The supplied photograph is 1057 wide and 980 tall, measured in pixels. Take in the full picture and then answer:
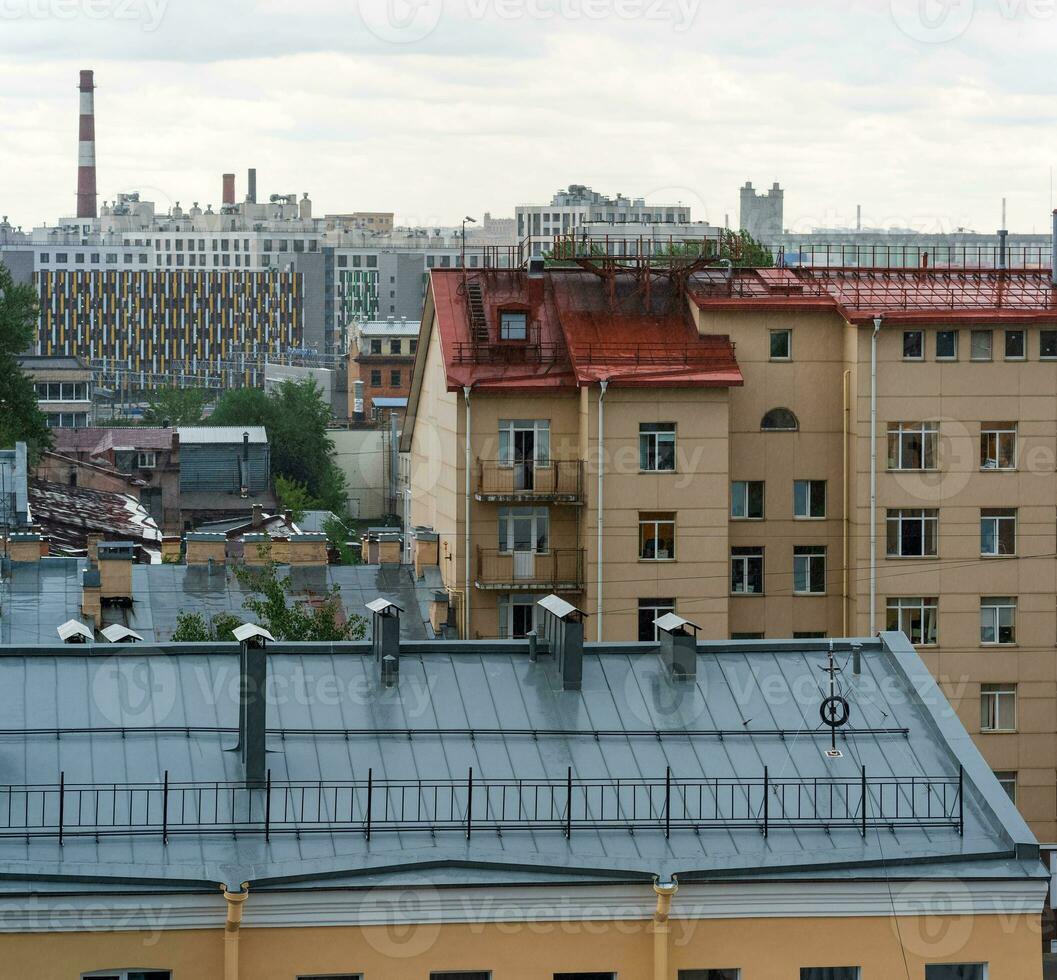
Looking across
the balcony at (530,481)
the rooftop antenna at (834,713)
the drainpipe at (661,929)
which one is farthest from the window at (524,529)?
the drainpipe at (661,929)

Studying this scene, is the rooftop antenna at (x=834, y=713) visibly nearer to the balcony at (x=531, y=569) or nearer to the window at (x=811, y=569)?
→ the balcony at (x=531, y=569)

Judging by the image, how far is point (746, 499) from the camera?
42.2 meters

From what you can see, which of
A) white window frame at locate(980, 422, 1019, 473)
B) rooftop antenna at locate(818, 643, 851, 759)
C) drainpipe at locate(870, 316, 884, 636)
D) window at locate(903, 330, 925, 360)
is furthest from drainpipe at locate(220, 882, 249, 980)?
white window frame at locate(980, 422, 1019, 473)

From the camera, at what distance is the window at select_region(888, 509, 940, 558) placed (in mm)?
41250

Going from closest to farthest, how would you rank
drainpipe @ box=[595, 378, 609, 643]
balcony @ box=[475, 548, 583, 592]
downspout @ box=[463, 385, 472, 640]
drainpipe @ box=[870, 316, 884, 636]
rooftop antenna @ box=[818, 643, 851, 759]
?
1. rooftop antenna @ box=[818, 643, 851, 759]
2. drainpipe @ box=[595, 378, 609, 643]
3. drainpipe @ box=[870, 316, 884, 636]
4. downspout @ box=[463, 385, 472, 640]
5. balcony @ box=[475, 548, 583, 592]

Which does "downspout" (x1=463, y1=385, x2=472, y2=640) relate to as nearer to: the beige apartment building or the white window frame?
the beige apartment building

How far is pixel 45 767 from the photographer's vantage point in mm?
19219

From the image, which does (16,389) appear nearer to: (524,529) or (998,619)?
(524,529)

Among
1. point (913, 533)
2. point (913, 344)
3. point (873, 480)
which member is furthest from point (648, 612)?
point (913, 344)

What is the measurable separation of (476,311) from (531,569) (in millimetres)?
5766

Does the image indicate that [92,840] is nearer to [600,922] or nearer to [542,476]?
[600,922]

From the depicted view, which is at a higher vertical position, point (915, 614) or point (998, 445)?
point (998, 445)

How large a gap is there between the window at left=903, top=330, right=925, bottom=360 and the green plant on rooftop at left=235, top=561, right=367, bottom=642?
492 inches

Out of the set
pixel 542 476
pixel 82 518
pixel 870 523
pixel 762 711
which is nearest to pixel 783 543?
pixel 870 523
